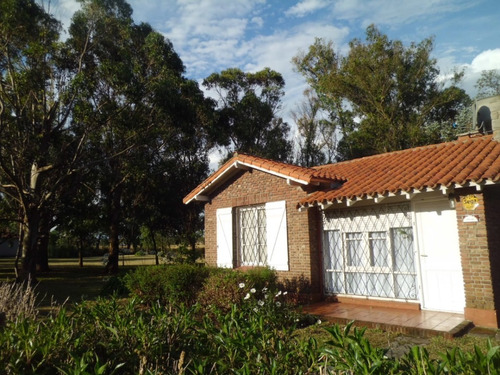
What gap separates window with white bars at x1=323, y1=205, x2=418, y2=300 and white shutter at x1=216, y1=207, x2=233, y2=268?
3108 millimetres

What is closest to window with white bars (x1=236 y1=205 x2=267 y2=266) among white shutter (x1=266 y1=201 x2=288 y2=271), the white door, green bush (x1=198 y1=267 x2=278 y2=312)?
white shutter (x1=266 y1=201 x2=288 y2=271)

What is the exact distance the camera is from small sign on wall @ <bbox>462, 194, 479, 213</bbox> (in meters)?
7.21

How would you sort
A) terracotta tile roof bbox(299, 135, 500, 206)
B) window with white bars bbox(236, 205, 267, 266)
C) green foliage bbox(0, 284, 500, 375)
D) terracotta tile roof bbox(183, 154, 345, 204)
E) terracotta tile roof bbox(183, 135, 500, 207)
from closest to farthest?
green foliage bbox(0, 284, 500, 375) < terracotta tile roof bbox(299, 135, 500, 206) < terracotta tile roof bbox(183, 135, 500, 207) < terracotta tile roof bbox(183, 154, 345, 204) < window with white bars bbox(236, 205, 267, 266)

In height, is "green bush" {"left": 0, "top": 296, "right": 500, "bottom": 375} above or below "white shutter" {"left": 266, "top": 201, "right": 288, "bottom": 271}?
below

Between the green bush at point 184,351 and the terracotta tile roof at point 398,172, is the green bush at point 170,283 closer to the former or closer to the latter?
the terracotta tile roof at point 398,172

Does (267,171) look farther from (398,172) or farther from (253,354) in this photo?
(253,354)

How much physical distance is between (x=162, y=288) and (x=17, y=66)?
11.6m

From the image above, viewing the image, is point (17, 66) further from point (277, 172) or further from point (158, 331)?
point (158, 331)

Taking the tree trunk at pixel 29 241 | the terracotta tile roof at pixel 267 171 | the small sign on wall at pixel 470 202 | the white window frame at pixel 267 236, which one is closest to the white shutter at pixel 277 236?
the white window frame at pixel 267 236

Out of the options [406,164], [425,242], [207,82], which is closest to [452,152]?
[406,164]

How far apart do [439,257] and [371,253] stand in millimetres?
1565

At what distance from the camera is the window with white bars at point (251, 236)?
11133 millimetres

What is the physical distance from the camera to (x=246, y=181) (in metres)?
11.7

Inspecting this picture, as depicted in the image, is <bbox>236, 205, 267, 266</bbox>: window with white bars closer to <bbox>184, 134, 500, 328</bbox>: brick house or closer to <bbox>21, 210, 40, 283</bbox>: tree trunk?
<bbox>184, 134, 500, 328</bbox>: brick house
